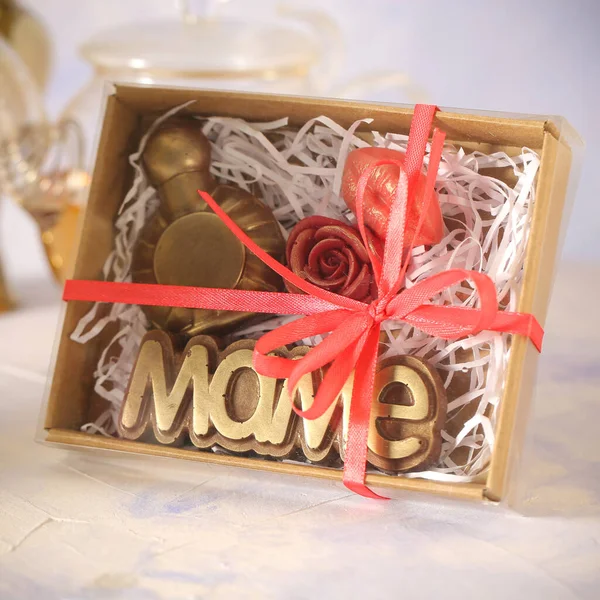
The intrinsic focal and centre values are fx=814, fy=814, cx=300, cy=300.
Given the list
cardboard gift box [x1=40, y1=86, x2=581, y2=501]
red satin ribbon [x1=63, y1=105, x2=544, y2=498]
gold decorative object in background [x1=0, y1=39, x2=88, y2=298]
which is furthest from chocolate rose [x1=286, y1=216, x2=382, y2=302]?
gold decorative object in background [x1=0, y1=39, x2=88, y2=298]

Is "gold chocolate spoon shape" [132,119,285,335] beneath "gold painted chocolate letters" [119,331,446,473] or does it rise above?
above

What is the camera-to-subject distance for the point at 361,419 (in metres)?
0.94

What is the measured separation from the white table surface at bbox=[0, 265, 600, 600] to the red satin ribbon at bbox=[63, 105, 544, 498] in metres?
0.08

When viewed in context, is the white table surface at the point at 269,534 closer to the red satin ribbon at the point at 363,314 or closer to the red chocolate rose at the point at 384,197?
the red satin ribbon at the point at 363,314

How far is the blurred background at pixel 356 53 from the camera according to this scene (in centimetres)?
195

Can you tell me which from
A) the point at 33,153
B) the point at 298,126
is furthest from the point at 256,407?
the point at 33,153

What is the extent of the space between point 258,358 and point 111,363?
29cm

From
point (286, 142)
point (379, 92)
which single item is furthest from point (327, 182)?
point (379, 92)

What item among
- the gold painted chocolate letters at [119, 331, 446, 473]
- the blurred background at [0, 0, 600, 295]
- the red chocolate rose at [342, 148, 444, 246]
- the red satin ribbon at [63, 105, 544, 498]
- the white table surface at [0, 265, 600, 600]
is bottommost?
the white table surface at [0, 265, 600, 600]

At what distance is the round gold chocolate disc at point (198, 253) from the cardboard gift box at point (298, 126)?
99 mm

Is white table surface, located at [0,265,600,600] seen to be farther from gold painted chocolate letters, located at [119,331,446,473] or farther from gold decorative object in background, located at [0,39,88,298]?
gold decorative object in background, located at [0,39,88,298]

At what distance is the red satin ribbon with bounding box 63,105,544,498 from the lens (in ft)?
3.00

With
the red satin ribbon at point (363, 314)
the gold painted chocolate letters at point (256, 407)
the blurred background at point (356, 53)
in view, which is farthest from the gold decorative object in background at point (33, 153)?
the red satin ribbon at point (363, 314)

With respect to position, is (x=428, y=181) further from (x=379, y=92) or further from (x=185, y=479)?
(x=379, y=92)
